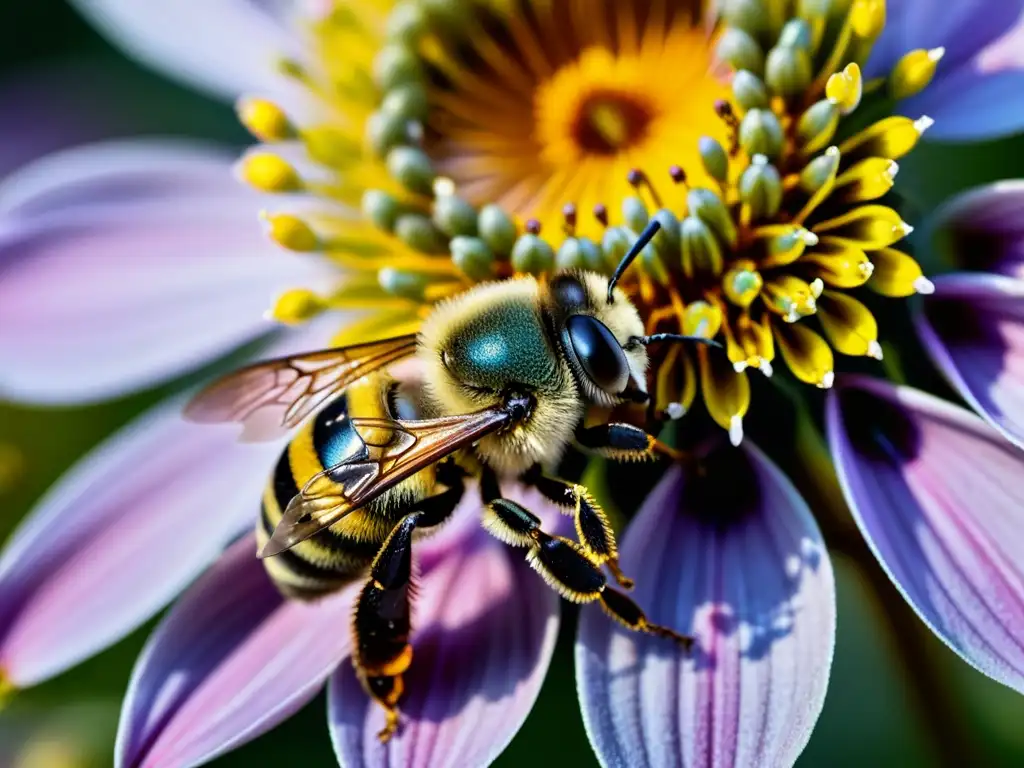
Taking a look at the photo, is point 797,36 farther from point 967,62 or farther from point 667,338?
point 667,338

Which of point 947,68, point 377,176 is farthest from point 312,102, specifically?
point 947,68

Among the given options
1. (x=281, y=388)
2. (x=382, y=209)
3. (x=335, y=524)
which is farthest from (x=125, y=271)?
(x=335, y=524)

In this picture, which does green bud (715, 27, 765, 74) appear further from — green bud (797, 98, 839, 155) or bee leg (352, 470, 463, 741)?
bee leg (352, 470, 463, 741)

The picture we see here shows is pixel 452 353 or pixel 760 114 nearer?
pixel 452 353

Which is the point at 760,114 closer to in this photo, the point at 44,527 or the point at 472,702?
the point at 472,702

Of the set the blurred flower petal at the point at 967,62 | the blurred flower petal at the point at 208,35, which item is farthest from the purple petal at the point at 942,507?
the blurred flower petal at the point at 208,35

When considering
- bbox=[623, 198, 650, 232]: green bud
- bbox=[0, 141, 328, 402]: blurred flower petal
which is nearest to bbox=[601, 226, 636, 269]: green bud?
bbox=[623, 198, 650, 232]: green bud
